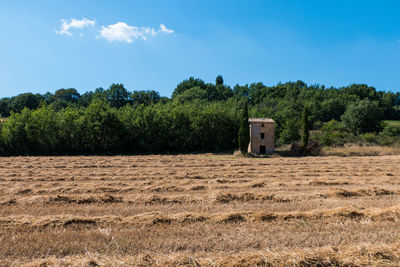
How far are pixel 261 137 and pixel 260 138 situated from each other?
0.17 metres

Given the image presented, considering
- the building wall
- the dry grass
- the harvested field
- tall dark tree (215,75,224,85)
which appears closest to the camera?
the harvested field

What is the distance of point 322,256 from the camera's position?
3100 mm

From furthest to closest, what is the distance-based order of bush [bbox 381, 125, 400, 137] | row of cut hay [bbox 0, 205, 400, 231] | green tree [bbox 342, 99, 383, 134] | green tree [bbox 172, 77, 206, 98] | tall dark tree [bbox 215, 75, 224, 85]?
tall dark tree [bbox 215, 75, 224, 85] → green tree [bbox 172, 77, 206, 98] → green tree [bbox 342, 99, 383, 134] → bush [bbox 381, 125, 400, 137] → row of cut hay [bbox 0, 205, 400, 231]

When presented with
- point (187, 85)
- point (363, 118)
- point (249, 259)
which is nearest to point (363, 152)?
point (363, 118)

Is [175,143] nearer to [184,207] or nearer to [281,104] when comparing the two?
[184,207]

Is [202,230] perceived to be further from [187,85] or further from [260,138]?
[187,85]

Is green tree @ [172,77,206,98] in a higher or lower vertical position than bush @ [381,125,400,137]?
higher

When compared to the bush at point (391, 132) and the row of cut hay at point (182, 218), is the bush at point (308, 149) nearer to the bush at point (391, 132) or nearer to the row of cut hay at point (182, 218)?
the row of cut hay at point (182, 218)

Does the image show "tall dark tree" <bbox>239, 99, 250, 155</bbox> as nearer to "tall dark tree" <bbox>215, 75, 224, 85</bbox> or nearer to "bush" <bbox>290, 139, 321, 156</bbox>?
"bush" <bbox>290, 139, 321, 156</bbox>

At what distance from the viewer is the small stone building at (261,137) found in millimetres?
26688

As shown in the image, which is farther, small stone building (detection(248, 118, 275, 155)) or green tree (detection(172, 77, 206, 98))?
green tree (detection(172, 77, 206, 98))

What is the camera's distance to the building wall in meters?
26.7

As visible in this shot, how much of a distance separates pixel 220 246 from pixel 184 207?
7.15ft

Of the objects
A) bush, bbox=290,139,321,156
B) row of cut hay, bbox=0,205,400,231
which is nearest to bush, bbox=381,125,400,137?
bush, bbox=290,139,321,156
